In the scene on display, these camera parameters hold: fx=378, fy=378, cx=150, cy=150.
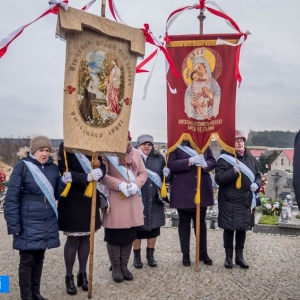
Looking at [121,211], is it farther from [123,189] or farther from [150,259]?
[150,259]

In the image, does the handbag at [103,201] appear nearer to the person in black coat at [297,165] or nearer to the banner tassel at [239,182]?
the banner tassel at [239,182]

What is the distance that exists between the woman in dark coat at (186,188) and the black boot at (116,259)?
1.06 m

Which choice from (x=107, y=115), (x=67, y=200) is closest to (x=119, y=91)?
(x=107, y=115)

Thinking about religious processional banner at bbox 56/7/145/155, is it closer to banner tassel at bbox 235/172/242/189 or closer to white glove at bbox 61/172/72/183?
white glove at bbox 61/172/72/183

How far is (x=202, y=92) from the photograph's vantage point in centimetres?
530

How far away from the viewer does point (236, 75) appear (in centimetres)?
514

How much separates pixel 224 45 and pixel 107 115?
2.11m

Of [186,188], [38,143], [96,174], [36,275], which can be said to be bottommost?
[36,275]

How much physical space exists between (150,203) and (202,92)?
5.64 feet

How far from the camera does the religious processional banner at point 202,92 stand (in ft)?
17.1

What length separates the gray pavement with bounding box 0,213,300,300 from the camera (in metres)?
4.34

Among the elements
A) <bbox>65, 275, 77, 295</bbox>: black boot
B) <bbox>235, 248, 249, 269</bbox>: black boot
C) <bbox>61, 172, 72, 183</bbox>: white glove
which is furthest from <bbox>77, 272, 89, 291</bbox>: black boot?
<bbox>235, 248, 249, 269</bbox>: black boot

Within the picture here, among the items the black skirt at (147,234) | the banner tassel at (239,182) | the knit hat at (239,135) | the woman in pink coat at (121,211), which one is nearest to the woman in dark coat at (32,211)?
the woman in pink coat at (121,211)

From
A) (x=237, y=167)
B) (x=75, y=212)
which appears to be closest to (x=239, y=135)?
(x=237, y=167)
